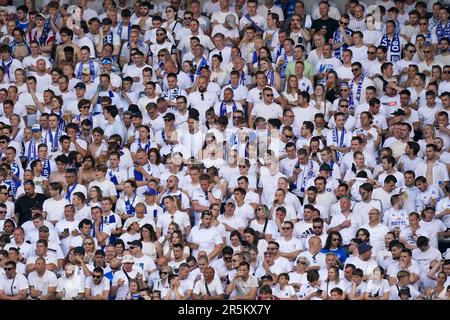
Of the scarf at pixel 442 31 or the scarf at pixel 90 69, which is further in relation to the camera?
the scarf at pixel 442 31

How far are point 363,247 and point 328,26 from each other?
15.3 feet

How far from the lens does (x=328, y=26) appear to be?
2562 centimetres

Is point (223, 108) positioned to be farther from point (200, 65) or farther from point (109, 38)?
point (109, 38)

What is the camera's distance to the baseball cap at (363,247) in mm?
22125

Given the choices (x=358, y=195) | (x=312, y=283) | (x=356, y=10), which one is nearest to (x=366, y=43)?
(x=356, y=10)

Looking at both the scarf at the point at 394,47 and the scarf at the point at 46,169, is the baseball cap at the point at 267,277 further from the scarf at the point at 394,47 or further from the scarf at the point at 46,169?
the scarf at the point at 394,47

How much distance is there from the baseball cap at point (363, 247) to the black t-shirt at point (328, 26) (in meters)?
4.42

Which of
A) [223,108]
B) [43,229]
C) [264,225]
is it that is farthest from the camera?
[223,108]

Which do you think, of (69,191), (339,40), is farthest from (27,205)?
(339,40)

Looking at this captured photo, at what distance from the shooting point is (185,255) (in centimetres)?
2242

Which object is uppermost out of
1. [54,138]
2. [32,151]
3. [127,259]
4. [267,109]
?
[267,109]

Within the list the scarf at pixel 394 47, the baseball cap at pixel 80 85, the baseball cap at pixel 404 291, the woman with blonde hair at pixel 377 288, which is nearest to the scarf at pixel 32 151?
the baseball cap at pixel 80 85
